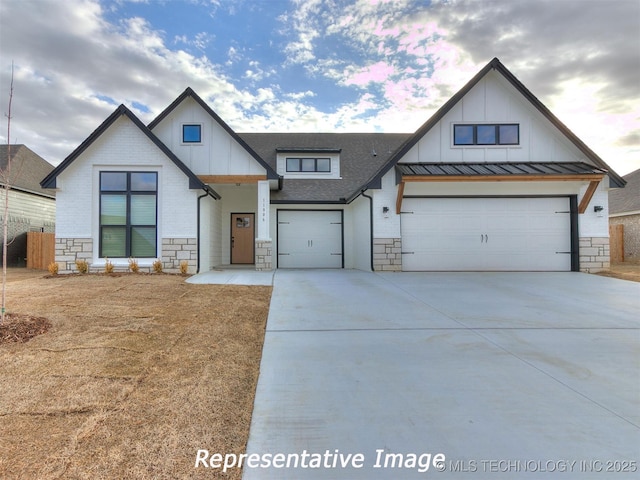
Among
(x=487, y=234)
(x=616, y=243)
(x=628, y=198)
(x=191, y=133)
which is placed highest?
(x=191, y=133)

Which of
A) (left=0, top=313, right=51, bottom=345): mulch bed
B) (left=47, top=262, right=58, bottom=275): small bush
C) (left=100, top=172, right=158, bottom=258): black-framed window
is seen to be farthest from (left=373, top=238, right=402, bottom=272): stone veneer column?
(left=47, top=262, right=58, bottom=275): small bush

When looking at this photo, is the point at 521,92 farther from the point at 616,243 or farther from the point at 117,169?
the point at 117,169

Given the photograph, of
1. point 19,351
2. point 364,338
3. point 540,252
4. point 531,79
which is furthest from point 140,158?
point 531,79

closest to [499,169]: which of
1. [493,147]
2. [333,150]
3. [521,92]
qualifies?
[493,147]

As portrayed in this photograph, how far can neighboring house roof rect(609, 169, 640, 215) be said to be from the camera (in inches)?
682

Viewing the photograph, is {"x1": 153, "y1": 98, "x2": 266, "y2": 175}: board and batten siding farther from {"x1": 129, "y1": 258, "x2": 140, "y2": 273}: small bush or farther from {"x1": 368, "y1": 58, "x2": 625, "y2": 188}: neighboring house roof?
{"x1": 368, "y1": 58, "x2": 625, "y2": 188}: neighboring house roof

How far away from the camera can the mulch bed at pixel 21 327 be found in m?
4.07

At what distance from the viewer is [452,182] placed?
10672 mm

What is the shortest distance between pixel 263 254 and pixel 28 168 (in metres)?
17.0

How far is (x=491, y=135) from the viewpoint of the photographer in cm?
1116

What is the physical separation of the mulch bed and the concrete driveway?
3098mm

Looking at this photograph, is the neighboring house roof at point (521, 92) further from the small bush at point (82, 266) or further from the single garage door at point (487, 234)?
the small bush at point (82, 266)

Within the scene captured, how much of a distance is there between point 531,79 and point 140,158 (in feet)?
49.0

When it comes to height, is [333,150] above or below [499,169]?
above
